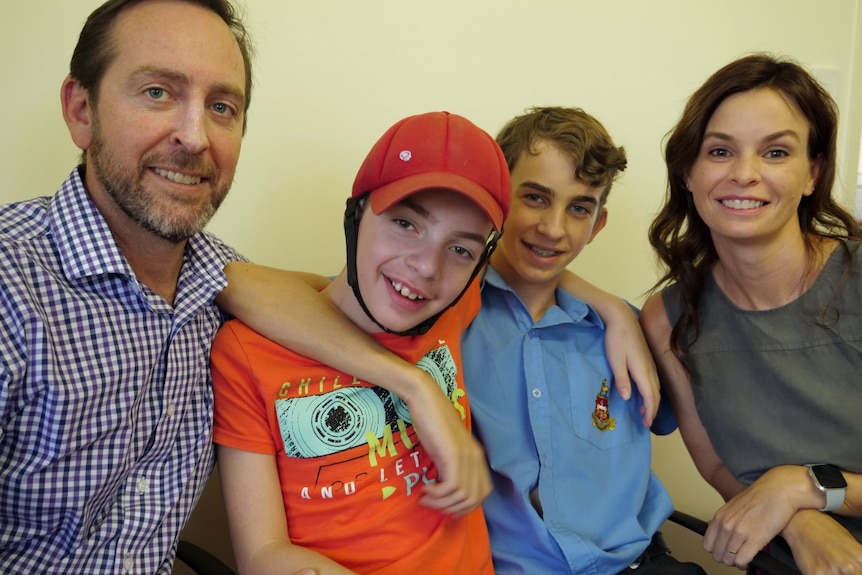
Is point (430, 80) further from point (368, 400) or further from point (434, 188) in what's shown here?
point (368, 400)

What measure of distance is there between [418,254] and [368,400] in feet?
0.91

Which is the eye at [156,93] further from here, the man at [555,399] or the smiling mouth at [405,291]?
the man at [555,399]

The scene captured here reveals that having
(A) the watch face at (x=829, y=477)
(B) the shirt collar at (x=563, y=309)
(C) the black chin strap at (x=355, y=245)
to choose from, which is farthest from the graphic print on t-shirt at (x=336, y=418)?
(A) the watch face at (x=829, y=477)

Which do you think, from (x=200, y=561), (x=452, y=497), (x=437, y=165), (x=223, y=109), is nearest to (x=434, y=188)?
(x=437, y=165)

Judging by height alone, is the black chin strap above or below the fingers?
above

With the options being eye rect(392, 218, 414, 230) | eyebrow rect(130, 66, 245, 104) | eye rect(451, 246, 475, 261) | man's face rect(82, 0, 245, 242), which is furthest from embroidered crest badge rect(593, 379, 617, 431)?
eyebrow rect(130, 66, 245, 104)

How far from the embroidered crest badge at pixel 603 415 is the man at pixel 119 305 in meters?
0.76

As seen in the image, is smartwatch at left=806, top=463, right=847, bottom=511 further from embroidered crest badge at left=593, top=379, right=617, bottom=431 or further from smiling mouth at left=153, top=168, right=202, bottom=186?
smiling mouth at left=153, top=168, right=202, bottom=186

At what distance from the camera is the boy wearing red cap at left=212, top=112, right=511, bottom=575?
1050 millimetres

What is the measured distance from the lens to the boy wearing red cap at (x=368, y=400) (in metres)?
1.05

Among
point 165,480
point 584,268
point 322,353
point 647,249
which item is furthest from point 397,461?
point 647,249

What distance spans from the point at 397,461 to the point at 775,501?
728mm

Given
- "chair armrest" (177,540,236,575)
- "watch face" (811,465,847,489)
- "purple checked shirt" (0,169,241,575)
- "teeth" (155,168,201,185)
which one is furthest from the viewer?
"watch face" (811,465,847,489)

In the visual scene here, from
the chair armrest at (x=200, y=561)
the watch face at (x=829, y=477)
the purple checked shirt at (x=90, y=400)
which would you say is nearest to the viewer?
the purple checked shirt at (x=90, y=400)
